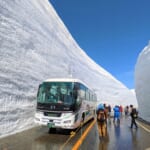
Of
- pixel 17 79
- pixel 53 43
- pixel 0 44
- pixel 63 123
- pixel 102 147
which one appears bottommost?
pixel 102 147

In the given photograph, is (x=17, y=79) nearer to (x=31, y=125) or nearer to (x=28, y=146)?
(x=31, y=125)

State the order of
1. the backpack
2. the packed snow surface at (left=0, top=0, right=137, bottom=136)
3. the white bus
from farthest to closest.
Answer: the packed snow surface at (left=0, top=0, right=137, bottom=136), the white bus, the backpack

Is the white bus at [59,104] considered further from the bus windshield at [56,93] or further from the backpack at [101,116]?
the backpack at [101,116]

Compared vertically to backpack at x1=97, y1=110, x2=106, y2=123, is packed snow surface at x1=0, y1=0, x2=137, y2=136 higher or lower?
higher

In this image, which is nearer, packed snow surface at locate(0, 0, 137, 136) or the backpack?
the backpack

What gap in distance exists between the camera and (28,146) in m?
8.05

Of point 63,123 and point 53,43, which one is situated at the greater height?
point 53,43

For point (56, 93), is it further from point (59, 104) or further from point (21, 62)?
point (21, 62)

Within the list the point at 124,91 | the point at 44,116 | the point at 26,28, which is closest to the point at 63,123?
the point at 44,116

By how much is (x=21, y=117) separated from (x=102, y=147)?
6905 mm

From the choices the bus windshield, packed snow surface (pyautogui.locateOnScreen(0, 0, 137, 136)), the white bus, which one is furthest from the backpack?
packed snow surface (pyautogui.locateOnScreen(0, 0, 137, 136))

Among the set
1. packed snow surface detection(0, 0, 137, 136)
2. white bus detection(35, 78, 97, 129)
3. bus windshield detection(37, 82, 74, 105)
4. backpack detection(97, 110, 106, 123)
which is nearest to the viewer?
backpack detection(97, 110, 106, 123)

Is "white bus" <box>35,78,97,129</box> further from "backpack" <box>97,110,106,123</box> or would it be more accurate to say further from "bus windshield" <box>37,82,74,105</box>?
"backpack" <box>97,110,106,123</box>

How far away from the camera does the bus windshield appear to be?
11.6 metres
